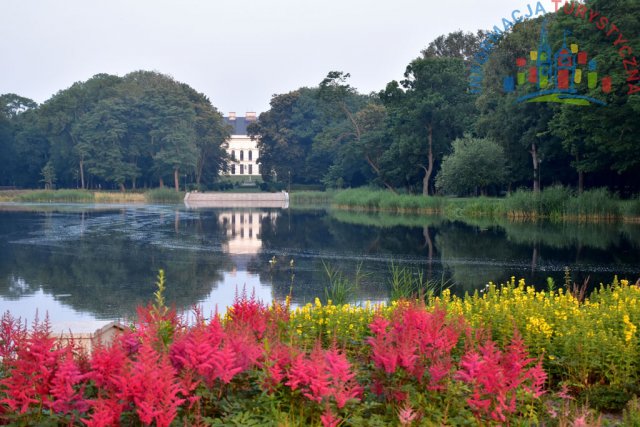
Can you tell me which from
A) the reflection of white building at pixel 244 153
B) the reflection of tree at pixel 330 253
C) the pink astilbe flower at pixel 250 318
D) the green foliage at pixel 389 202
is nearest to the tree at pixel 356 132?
the green foliage at pixel 389 202

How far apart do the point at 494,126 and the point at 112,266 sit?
34513 millimetres

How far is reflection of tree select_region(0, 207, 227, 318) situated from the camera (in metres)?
14.7

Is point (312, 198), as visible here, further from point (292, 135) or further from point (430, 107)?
point (430, 107)

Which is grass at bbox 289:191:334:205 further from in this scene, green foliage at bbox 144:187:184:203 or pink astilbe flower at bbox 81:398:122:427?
pink astilbe flower at bbox 81:398:122:427

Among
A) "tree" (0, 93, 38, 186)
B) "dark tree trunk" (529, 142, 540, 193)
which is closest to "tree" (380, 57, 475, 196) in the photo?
"dark tree trunk" (529, 142, 540, 193)

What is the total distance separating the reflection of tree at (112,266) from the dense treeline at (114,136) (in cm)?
4934

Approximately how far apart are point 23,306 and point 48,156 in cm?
8309

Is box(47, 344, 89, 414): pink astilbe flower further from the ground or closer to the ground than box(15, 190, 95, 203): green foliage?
closer to the ground

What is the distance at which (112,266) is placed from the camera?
19.8m

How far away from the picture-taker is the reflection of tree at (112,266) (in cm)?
1468

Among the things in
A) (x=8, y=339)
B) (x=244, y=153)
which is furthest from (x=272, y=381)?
(x=244, y=153)

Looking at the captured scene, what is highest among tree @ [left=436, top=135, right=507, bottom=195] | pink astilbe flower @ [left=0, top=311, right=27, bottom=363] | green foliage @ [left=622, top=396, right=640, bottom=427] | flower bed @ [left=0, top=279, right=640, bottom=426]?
tree @ [left=436, top=135, right=507, bottom=195]

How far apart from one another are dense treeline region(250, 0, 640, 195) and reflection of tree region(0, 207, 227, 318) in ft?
67.4

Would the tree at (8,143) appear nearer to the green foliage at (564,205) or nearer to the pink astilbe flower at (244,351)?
the green foliage at (564,205)
